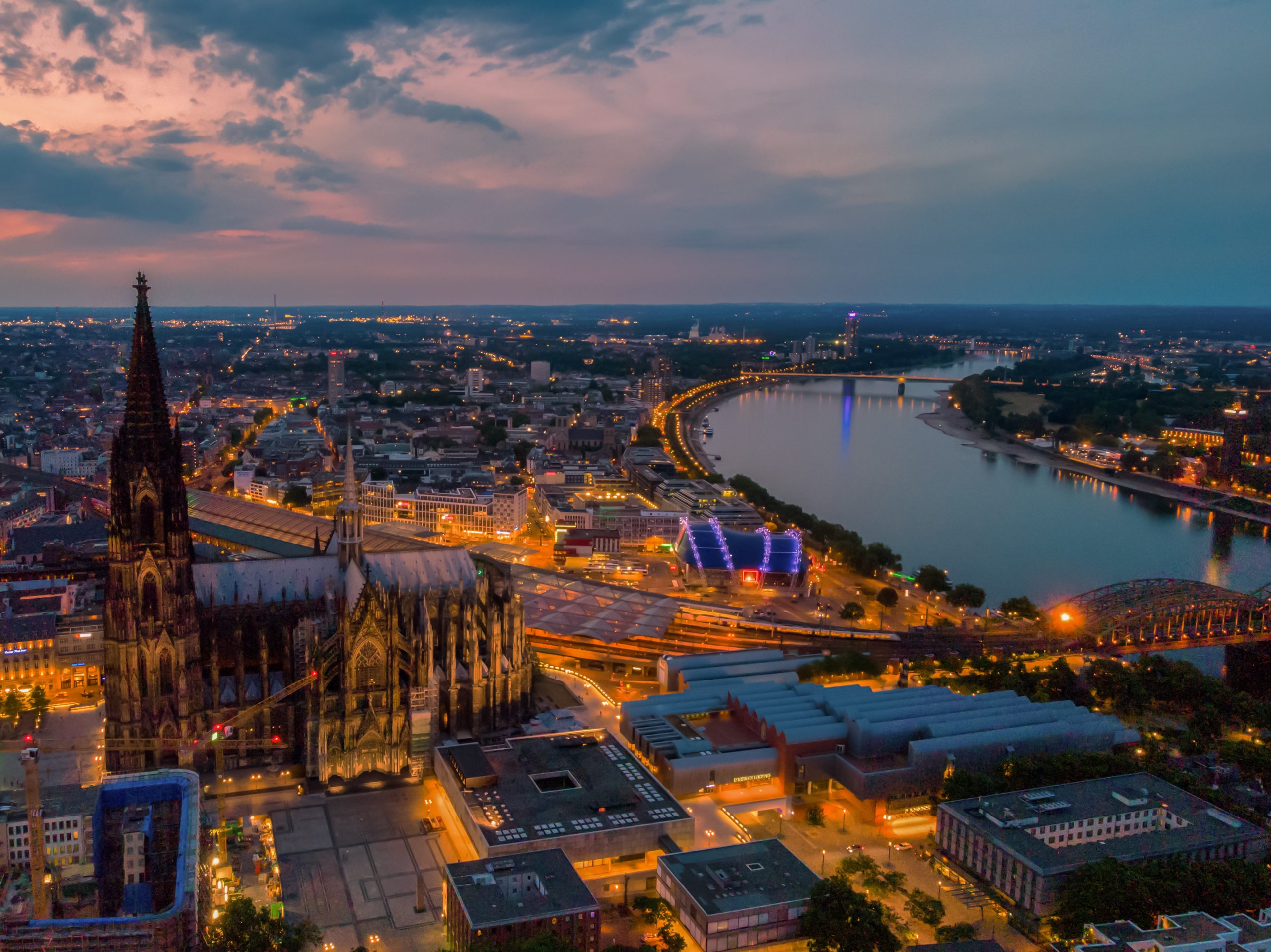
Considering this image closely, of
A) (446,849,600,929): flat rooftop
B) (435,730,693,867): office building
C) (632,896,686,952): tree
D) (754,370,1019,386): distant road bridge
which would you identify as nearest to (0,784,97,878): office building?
(446,849,600,929): flat rooftop

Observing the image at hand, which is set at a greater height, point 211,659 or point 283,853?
point 211,659

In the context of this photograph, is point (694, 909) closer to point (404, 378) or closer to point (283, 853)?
point (283, 853)

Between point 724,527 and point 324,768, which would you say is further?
point 724,527

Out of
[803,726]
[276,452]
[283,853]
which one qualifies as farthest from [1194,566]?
[276,452]

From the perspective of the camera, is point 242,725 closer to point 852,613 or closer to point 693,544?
point 852,613

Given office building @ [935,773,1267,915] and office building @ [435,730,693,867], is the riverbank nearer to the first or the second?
office building @ [935,773,1267,915]

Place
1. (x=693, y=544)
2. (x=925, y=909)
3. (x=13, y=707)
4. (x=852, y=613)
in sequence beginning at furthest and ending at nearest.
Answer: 1. (x=693, y=544)
2. (x=852, y=613)
3. (x=13, y=707)
4. (x=925, y=909)

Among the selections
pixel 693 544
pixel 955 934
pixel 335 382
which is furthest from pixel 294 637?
pixel 335 382
